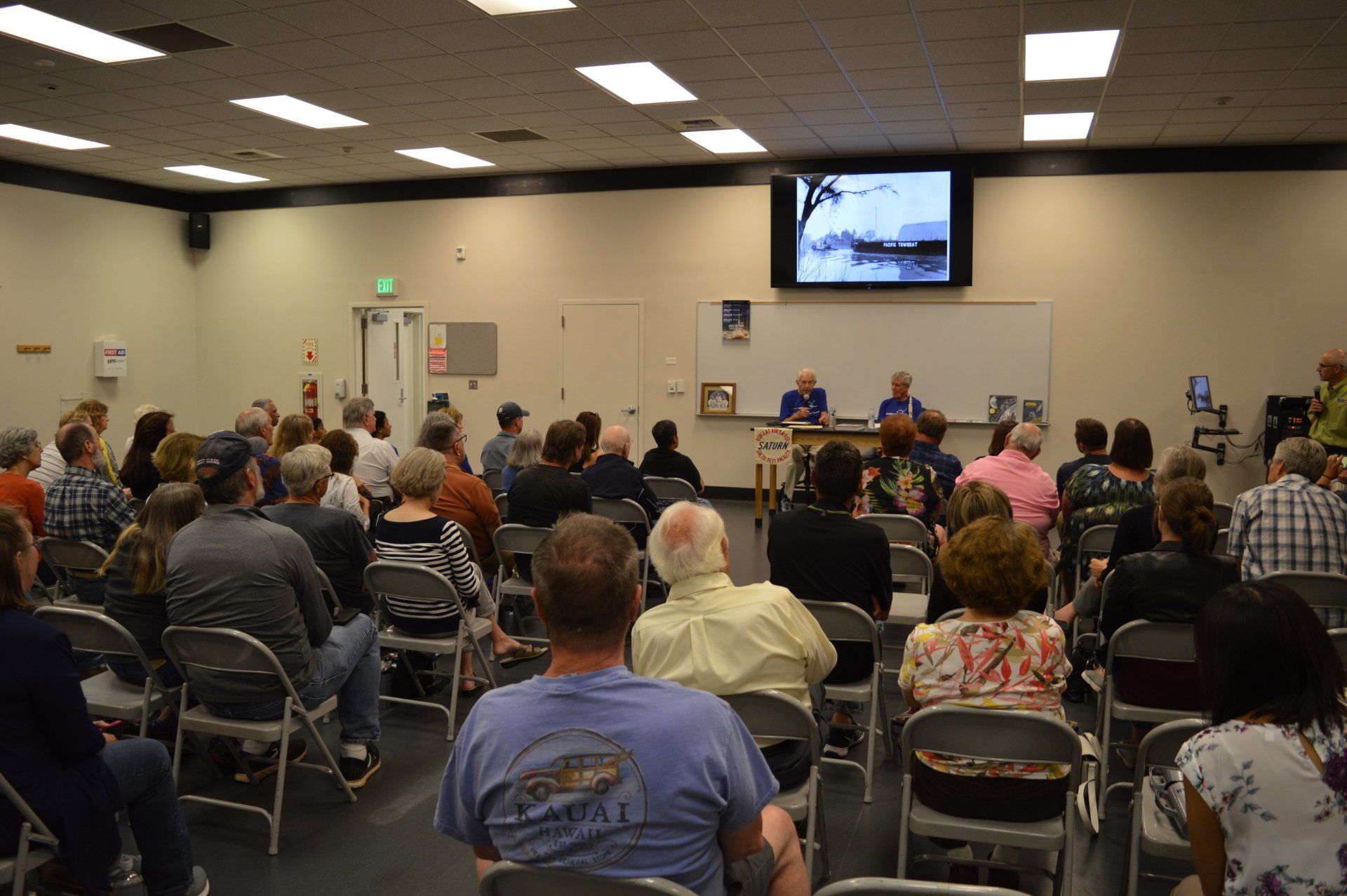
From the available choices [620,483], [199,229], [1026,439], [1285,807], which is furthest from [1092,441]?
[199,229]

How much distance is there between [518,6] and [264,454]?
3.09 metres

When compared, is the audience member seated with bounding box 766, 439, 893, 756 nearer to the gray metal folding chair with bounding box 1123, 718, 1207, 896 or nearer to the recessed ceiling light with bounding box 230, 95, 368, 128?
the gray metal folding chair with bounding box 1123, 718, 1207, 896

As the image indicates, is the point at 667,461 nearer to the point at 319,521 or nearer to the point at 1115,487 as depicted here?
the point at 1115,487

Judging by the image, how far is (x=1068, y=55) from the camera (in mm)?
6664

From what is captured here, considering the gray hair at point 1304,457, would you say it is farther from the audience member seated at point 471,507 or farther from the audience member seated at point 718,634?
the audience member seated at point 471,507

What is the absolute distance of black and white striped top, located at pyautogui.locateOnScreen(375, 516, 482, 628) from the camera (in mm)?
4238

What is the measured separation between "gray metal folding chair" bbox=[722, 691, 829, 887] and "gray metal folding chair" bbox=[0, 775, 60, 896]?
5.73ft

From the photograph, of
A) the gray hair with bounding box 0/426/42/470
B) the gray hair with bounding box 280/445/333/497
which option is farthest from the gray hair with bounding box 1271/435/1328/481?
the gray hair with bounding box 0/426/42/470

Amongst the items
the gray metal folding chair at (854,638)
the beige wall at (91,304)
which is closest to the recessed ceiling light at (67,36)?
the beige wall at (91,304)

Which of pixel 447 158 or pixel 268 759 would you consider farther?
pixel 447 158

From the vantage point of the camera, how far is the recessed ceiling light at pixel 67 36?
20.4 ft

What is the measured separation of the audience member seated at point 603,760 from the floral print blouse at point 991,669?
1.03 meters

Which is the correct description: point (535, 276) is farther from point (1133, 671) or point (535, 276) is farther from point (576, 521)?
point (576, 521)

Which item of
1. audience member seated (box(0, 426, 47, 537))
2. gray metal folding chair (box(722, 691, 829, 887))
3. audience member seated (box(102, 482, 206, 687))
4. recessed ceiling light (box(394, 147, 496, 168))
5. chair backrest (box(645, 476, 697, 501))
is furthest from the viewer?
recessed ceiling light (box(394, 147, 496, 168))
